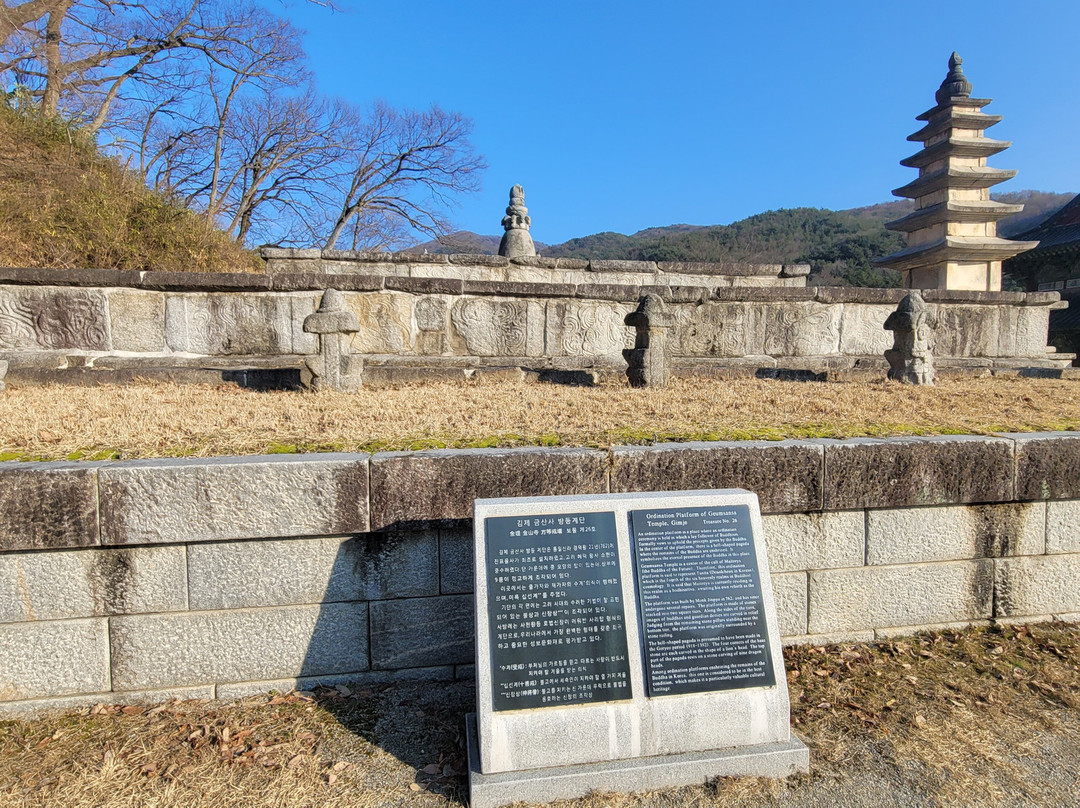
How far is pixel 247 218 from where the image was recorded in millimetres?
19453

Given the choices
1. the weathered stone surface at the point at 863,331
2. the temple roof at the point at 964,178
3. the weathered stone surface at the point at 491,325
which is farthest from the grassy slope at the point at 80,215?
the temple roof at the point at 964,178

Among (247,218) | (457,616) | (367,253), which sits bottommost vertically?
(457,616)

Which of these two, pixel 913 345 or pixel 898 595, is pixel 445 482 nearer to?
pixel 898 595

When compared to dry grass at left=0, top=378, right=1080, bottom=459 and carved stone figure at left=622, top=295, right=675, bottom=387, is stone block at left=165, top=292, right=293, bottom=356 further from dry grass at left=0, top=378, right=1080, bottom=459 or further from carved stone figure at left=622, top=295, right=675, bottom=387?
carved stone figure at left=622, top=295, right=675, bottom=387

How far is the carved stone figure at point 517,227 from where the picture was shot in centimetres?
1284

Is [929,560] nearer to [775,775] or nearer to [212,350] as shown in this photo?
[775,775]

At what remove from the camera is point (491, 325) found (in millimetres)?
6914

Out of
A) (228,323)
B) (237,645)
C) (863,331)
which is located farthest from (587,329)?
(237,645)

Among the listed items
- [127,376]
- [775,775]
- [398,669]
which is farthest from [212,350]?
[775,775]

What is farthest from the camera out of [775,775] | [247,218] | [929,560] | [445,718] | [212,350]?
[247,218]

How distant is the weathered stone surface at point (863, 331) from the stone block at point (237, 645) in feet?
23.8

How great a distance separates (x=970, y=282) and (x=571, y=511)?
18.1 meters

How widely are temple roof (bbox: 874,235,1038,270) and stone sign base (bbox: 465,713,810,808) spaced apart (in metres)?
17.4

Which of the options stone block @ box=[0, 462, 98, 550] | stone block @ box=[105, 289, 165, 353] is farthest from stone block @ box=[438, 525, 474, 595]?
stone block @ box=[105, 289, 165, 353]
